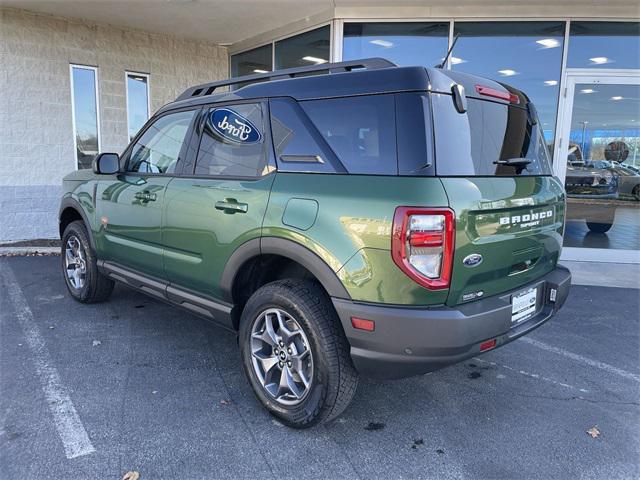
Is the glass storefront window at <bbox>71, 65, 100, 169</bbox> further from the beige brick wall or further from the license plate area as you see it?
the license plate area

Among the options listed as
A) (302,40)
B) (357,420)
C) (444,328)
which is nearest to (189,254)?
(357,420)

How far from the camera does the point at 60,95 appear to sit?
308 inches

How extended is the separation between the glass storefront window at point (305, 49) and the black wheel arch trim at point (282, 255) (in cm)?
558

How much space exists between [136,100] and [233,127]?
6513 millimetres

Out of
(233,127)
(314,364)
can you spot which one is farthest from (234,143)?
(314,364)

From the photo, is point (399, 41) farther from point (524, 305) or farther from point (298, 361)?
Result: point (298, 361)

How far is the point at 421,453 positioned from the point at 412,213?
1.33m

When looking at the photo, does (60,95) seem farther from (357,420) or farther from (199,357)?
(357,420)

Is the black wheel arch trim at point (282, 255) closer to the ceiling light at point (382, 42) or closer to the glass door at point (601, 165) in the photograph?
the ceiling light at point (382, 42)

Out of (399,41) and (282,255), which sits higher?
(399,41)

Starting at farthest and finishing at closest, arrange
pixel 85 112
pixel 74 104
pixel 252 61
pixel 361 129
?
1. pixel 252 61
2. pixel 85 112
3. pixel 74 104
4. pixel 361 129

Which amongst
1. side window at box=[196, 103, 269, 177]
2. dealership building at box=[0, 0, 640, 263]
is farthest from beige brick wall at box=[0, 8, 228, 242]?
side window at box=[196, 103, 269, 177]

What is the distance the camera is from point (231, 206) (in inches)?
116

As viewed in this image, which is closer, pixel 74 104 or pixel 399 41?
pixel 399 41
